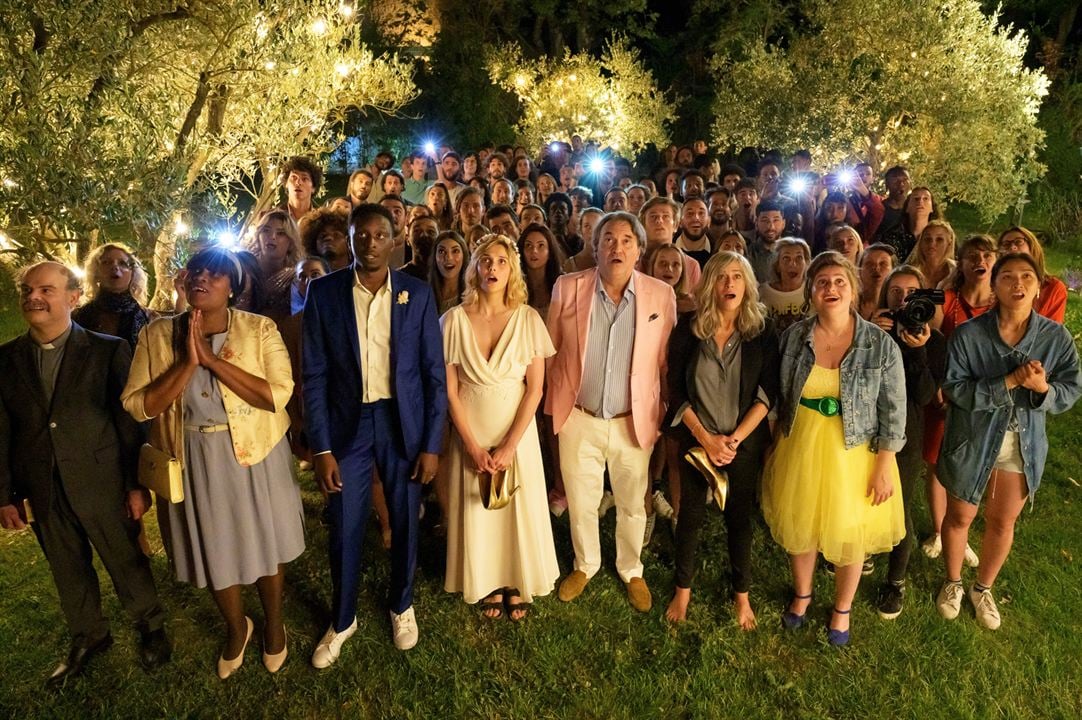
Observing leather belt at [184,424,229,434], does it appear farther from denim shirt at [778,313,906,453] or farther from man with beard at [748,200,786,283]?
man with beard at [748,200,786,283]

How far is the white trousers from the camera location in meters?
4.09

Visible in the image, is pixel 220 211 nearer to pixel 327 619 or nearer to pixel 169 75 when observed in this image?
pixel 169 75

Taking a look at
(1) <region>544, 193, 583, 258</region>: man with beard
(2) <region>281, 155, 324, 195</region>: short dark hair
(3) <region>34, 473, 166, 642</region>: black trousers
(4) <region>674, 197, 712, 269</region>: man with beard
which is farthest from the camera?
(1) <region>544, 193, 583, 258</region>: man with beard

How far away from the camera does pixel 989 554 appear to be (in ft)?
13.2

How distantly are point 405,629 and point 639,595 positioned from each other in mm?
1476

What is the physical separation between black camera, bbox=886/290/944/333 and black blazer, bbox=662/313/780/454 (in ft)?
2.29

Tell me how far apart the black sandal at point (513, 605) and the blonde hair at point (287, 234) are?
114 inches

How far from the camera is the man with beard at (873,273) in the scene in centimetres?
447

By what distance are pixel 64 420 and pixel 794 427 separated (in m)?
3.87

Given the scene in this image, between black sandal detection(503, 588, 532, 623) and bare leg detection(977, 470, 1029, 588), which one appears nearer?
bare leg detection(977, 470, 1029, 588)

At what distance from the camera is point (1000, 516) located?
389 centimetres

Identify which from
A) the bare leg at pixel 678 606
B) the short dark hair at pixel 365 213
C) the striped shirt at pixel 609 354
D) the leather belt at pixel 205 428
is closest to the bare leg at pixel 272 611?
the leather belt at pixel 205 428

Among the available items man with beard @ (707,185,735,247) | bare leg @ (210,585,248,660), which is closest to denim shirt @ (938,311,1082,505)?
man with beard @ (707,185,735,247)

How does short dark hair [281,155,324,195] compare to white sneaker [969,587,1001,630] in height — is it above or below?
above
